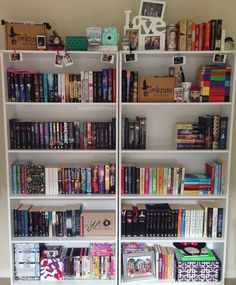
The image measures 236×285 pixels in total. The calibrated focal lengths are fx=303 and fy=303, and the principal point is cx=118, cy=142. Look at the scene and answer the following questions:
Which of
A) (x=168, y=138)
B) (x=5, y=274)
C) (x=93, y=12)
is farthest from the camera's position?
(x=5, y=274)

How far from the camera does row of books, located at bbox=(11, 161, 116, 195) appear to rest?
8.04 feet

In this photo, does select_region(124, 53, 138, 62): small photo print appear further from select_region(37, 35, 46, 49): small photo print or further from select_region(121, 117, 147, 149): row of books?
select_region(37, 35, 46, 49): small photo print

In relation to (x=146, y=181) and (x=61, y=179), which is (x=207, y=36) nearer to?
(x=146, y=181)

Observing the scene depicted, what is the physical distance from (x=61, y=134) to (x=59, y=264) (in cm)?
109

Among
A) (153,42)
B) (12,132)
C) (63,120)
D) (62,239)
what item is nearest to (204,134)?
(153,42)

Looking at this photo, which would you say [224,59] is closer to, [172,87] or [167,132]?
[172,87]

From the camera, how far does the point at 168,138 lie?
2613 mm

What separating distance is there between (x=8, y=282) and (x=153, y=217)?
139cm

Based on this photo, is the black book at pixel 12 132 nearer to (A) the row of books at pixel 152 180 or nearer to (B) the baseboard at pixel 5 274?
(A) the row of books at pixel 152 180

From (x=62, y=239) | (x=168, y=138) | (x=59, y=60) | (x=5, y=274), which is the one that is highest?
(x=59, y=60)

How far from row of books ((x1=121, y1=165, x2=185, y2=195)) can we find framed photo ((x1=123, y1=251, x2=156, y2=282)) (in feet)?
1.75

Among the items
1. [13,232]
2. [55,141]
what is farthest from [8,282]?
[55,141]

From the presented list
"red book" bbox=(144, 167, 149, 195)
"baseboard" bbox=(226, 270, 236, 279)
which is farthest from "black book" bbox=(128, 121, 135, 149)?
"baseboard" bbox=(226, 270, 236, 279)

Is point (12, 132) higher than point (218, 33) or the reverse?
the reverse
